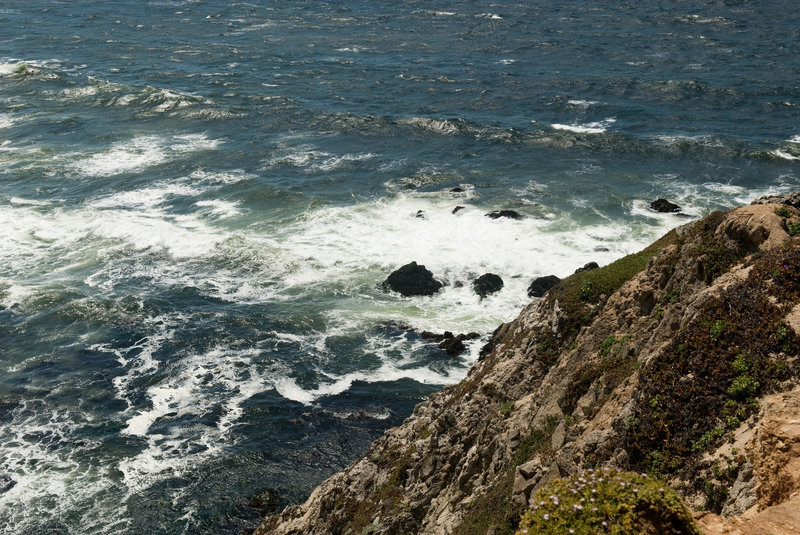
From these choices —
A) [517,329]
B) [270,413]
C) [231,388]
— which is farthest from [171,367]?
[517,329]

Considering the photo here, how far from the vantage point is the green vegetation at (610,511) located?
9750 mm

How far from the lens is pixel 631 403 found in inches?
568

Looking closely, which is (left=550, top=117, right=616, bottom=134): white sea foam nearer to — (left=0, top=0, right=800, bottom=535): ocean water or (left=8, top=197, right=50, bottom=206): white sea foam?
(left=0, top=0, right=800, bottom=535): ocean water

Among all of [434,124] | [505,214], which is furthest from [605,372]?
[434,124]

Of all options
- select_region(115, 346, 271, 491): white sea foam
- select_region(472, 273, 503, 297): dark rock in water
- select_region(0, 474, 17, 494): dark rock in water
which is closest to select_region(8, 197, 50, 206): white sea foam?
select_region(115, 346, 271, 491): white sea foam

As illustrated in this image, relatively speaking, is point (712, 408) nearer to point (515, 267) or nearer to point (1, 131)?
point (515, 267)

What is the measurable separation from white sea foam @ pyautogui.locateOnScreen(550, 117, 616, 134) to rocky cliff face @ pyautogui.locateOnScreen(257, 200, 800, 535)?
4894 centimetres

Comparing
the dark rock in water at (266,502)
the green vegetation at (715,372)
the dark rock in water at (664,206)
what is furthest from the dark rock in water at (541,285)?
the green vegetation at (715,372)

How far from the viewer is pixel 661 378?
14.3 m

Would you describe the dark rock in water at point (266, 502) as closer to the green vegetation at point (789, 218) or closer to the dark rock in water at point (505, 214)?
the green vegetation at point (789, 218)

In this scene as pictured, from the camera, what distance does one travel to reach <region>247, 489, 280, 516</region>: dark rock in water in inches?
1107

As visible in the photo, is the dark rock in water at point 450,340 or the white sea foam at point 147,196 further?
the white sea foam at point 147,196

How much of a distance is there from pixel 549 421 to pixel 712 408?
4738mm

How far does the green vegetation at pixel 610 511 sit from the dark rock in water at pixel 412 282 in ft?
111
